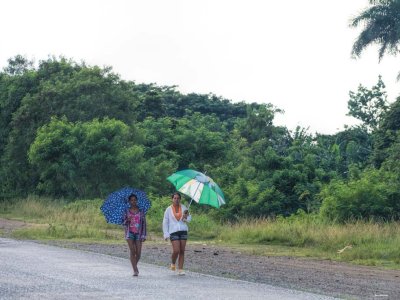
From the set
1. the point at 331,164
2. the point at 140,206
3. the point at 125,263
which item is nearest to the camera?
the point at 140,206

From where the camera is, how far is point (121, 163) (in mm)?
45094

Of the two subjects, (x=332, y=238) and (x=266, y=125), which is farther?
(x=266, y=125)

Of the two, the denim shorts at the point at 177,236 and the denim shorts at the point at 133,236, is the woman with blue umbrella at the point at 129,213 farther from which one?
the denim shorts at the point at 177,236

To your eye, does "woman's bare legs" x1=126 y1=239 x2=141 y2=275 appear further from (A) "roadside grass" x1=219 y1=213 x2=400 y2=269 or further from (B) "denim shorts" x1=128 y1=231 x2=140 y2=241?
(A) "roadside grass" x1=219 y1=213 x2=400 y2=269

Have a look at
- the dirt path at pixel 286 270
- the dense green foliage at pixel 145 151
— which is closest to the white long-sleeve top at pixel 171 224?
the dirt path at pixel 286 270

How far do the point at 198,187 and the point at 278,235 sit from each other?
11810 millimetres

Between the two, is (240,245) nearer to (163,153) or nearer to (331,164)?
(331,164)

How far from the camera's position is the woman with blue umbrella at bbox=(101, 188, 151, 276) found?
17188mm

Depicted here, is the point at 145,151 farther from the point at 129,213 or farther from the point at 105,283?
the point at 105,283

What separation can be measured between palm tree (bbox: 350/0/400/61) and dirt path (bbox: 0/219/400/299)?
20527 millimetres

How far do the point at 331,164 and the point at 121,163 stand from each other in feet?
40.1

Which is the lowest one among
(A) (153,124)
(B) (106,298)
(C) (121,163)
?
(B) (106,298)

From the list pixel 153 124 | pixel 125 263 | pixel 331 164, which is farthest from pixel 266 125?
pixel 125 263

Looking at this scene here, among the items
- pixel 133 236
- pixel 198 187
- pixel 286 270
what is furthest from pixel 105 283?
pixel 286 270
